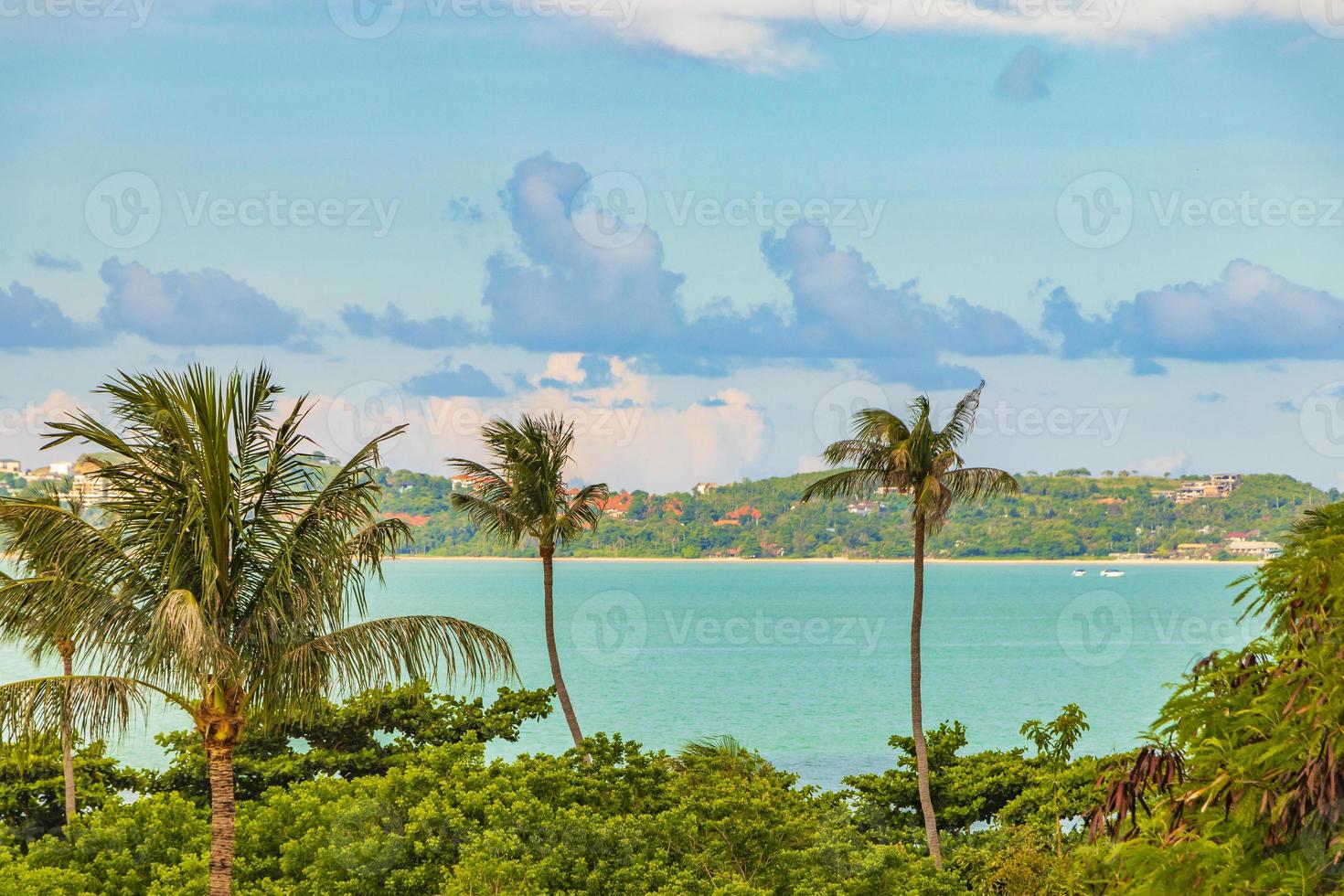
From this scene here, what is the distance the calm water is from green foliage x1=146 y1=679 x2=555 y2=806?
30.8 metres

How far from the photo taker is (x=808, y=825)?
20.2 meters

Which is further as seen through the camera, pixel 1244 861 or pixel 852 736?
pixel 852 736

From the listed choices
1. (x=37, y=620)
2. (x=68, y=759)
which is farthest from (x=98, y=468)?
(x=68, y=759)

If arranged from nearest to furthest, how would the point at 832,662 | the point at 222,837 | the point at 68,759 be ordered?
the point at 222,837, the point at 68,759, the point at 832,662

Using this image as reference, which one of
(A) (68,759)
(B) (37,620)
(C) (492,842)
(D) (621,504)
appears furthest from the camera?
(D) (621,504)

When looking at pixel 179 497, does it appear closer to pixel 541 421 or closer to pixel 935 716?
pixel 541 421

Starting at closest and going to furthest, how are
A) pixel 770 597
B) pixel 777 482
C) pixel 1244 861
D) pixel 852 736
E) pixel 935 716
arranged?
pixel 1244 861, pixel 852 736, pixel 935 716, pixel 777 482, pixel 770 597

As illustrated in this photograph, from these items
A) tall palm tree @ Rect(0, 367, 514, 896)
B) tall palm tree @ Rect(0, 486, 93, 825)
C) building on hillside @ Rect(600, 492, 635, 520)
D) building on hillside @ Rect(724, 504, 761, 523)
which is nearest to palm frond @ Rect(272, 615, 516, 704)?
tall palm tree @ Rect(0, 367, 514, 896)

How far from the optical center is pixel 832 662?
126125 millimetres

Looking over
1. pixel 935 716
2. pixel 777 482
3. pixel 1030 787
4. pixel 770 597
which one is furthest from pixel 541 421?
pixel 770 597

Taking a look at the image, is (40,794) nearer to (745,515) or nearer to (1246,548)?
(1246,548)

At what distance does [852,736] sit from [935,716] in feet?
28.2

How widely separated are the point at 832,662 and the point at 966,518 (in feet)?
153

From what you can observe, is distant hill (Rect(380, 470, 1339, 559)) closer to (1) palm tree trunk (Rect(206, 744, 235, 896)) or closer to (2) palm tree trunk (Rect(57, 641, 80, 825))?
(2) palm tree trunk (Rect(57, 641, 80, 825))
